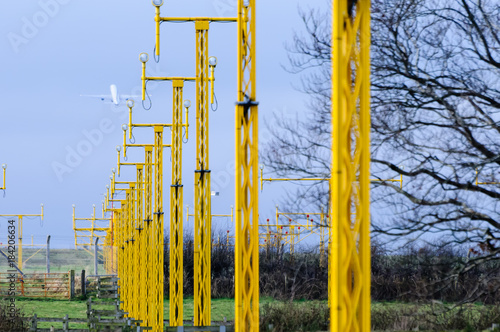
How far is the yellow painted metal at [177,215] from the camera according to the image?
715 inches

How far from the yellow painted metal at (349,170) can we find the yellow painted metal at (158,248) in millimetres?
13837

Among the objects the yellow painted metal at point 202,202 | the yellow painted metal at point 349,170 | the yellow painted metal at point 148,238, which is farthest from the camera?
the yellow painted metal at point 148,238

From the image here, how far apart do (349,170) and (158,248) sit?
565 inches

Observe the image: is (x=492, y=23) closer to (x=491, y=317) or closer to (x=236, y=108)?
(x=236, y=108)

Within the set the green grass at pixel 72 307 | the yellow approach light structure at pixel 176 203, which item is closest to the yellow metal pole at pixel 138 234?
the green grass at pixel 72 307

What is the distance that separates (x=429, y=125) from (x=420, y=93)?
796 mm

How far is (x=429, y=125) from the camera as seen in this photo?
17.5 metres

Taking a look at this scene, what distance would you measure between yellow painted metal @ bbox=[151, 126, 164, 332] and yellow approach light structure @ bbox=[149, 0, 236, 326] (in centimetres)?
477

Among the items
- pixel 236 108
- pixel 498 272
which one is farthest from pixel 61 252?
pixel 236 108

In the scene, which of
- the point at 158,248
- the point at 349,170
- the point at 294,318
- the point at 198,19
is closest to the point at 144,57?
the point at 198,19

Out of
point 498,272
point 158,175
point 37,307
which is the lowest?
point 37,307

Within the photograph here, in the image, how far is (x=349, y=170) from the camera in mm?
6457

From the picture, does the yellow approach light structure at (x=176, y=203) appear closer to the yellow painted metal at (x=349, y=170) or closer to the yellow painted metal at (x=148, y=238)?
the yellow painted metal at (x=148, y=238)

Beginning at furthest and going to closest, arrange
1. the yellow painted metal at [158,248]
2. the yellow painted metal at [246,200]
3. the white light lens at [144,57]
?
the yellow painted metal at [158,248]
the white light lens at [144,57]
the yellow painted metal at [246,200]
